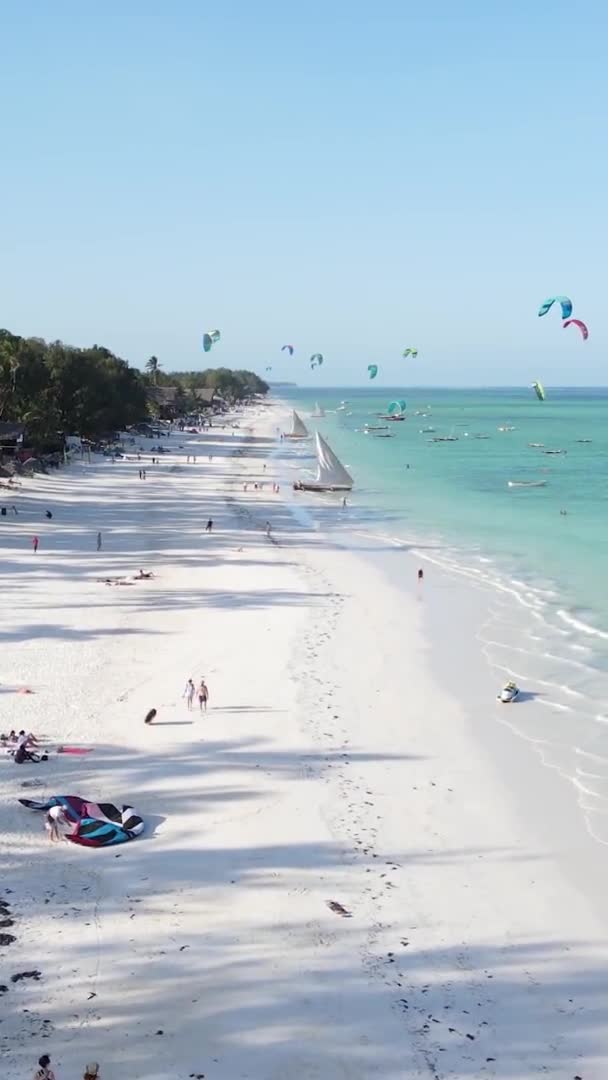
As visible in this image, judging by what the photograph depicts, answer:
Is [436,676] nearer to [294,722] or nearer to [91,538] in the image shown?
[294,722]

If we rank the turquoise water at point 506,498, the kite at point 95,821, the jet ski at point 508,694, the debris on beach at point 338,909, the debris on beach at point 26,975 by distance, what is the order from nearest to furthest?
the debris on beach at point 26,975 → the debris on beach at point 338,909 → the kite at point 95,821 → the jet ski at point 508,694 → the turquoise water at point 506,498

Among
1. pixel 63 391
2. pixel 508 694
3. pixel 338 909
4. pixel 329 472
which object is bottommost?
pixel 338 909

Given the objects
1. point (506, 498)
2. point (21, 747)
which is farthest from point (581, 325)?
point (21, 747)

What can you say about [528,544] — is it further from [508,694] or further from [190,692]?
[190,692]

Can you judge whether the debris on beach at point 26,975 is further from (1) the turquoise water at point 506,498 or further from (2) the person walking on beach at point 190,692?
(1) the turquoise water at point 506,498

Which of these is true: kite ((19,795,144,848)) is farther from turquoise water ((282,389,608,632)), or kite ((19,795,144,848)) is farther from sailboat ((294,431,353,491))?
sailboat ((294,431,353,491))

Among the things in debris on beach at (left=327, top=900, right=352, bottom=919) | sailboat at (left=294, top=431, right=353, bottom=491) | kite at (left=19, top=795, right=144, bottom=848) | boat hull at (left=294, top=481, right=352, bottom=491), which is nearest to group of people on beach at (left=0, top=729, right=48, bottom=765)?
kite at (left=19, top=795, right=144, bottom=848)

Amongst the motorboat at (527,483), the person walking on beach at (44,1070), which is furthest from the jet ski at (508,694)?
the motorboat at (527,483)

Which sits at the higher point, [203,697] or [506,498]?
[506,498]
